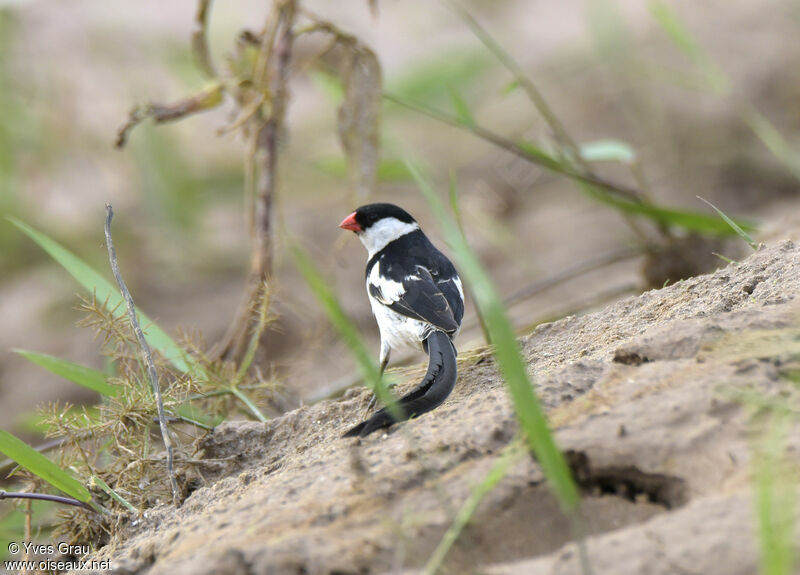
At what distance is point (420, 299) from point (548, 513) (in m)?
1.47

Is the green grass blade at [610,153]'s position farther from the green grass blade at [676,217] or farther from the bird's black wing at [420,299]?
the bird's black wing at [420,299]

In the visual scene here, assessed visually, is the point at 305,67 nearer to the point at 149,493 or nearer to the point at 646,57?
the point at 149,493

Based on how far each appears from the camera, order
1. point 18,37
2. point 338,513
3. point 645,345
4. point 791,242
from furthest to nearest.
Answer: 1. point 18,37
2. point 791,242
3. point 645,345
4. point 338,513

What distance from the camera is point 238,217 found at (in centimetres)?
814

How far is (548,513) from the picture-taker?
181 cm

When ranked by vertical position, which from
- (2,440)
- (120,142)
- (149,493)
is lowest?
(149,493)

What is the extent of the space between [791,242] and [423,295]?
1.21 meters

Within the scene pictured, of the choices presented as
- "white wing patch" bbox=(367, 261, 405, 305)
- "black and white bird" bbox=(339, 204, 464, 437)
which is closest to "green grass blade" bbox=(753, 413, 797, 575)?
"black and white bird" bbox=(339, 204, 464, 437)

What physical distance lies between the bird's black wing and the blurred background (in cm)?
141

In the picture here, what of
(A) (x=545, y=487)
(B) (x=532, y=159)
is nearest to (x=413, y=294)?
(B) (x=532, y=159)

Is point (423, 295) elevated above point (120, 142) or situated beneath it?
situated beneath

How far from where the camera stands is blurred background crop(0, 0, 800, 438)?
6254mm

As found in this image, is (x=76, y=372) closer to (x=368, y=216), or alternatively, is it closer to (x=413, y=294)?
(x=413, y=294)

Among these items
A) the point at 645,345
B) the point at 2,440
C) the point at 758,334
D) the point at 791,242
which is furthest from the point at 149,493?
the point at 791,242
